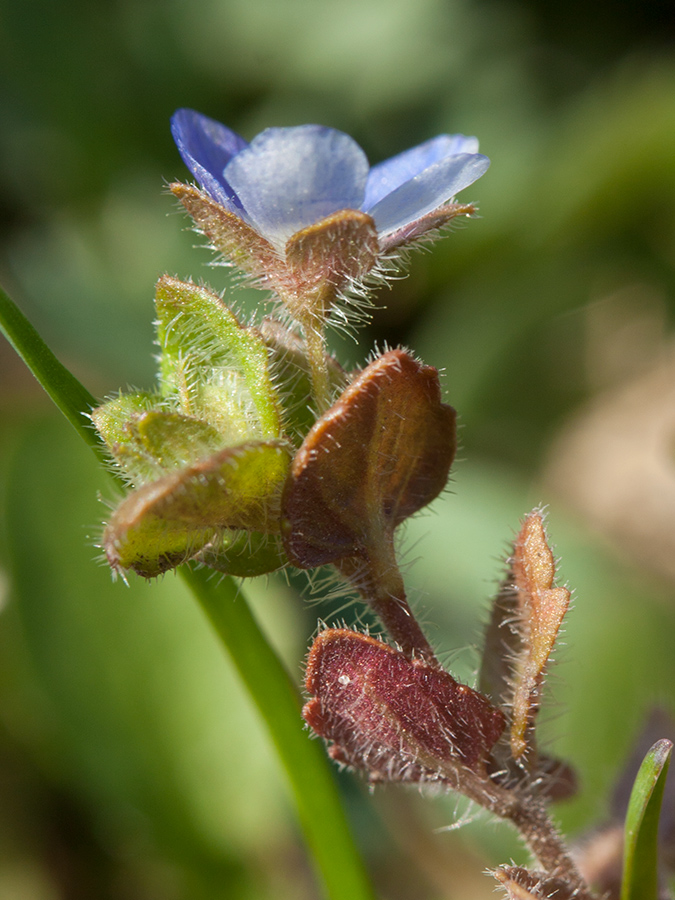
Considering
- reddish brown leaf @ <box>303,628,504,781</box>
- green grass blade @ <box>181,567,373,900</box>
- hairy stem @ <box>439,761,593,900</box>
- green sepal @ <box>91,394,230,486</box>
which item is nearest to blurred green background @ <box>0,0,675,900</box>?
green grass blade @ <box>181,567,373,900</box>

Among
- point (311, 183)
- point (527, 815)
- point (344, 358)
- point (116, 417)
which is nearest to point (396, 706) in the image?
point (527, 815)

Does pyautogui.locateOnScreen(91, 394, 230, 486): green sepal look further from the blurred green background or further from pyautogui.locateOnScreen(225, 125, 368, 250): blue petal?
the blurred green background

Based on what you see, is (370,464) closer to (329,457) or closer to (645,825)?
(329,457)

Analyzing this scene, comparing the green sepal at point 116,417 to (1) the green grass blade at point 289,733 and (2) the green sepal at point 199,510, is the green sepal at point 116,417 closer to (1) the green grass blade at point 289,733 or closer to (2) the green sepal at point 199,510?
(2) the green sepal at point 199,510

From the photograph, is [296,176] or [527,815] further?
[527,815]

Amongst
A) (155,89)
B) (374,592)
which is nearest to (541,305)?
(155,89)

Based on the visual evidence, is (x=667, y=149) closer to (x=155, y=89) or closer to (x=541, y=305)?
(x=541, y=305)

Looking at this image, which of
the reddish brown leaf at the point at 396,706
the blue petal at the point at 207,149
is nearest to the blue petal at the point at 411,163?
the blue petal at the point at 207,149
